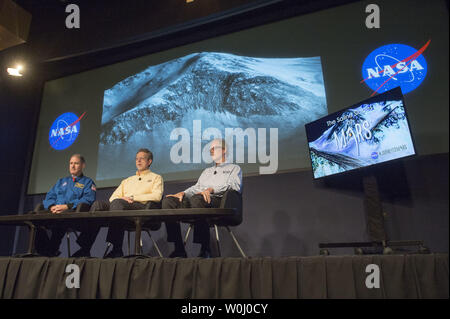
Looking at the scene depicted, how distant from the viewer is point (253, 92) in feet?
11.9

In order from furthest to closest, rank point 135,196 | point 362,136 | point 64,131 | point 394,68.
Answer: point 64,131 < point 394,68 < point 135,196 < point 362,136

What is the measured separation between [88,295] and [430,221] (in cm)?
266

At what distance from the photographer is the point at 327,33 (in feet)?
11.4

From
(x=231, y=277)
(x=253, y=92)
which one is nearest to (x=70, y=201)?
(x=231, y=277)

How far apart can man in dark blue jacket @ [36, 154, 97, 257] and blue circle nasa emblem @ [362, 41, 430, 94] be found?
2958mm

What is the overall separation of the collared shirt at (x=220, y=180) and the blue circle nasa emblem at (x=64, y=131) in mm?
2582

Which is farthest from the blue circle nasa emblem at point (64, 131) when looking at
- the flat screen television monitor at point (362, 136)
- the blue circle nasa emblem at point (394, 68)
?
the blue circle nasa emblem at point (394, 68)

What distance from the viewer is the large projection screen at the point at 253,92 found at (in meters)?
3.03

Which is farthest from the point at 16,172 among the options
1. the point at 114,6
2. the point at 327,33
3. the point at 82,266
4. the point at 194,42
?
the point at 327,33

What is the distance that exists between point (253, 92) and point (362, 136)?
143cm

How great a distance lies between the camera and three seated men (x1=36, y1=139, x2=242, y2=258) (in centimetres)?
250

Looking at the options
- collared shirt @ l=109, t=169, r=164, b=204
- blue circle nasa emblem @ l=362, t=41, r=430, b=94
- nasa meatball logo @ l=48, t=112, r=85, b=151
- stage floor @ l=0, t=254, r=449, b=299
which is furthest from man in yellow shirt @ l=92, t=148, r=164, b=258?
blue circle nasa emblem @ l=362, t=41, r=430, b=94

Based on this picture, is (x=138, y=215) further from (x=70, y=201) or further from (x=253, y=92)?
(x=253, y=92)
